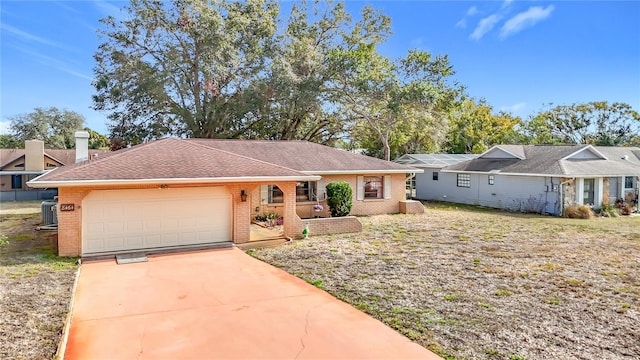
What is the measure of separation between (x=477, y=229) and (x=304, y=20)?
21919 mm

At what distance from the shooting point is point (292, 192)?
13461 millimetres

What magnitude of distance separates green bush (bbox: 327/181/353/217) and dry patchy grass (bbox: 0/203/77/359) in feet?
32.4

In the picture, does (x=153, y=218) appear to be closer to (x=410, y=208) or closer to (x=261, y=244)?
(x=261, y=244)

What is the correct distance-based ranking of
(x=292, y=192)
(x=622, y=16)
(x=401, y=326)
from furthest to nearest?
(x=622, y=16)
(x=292, y=192)
(x=401, y=326)

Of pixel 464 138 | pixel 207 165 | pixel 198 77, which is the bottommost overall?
pixel 207 165

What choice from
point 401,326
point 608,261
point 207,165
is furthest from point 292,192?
point 608,261

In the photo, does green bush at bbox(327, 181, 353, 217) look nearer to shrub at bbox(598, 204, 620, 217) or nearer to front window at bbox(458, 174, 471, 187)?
front window at bbox(458, 174, 471, 187)

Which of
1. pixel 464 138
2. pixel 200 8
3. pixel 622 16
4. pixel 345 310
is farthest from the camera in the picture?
pixel 464 138

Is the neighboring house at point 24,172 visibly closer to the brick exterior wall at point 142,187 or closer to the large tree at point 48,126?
the large tree at point 48,126

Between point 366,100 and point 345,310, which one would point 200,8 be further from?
point 345,310

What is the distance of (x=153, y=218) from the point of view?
11742 mm

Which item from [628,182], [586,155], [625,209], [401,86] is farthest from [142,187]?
[628,182]

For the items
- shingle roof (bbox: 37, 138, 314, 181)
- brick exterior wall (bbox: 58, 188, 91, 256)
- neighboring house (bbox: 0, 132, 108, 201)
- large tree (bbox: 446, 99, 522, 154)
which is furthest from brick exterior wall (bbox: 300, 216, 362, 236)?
large tree (bbox: 446, 99, 522, 154)

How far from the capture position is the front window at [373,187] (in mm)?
19656
